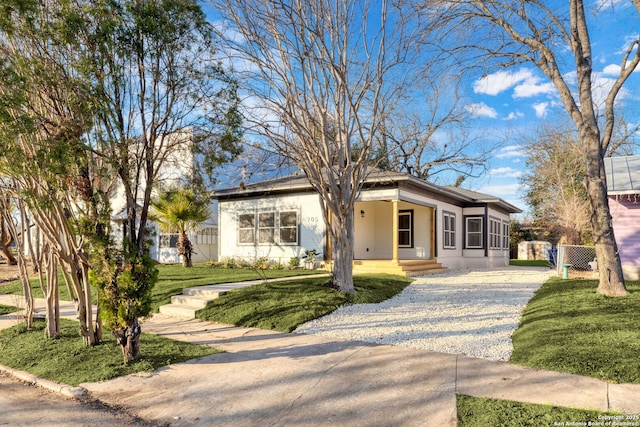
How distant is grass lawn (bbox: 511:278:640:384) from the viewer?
481cm

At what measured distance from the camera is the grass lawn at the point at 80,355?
5332mm

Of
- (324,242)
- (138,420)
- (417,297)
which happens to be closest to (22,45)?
(138,420)

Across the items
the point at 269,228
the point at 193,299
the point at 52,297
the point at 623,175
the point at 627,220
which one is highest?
the point at 623,175

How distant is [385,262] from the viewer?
49.3 feet

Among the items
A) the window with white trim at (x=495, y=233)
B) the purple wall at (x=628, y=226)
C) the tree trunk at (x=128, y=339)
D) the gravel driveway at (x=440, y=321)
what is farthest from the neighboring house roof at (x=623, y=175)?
the tree trunk at (x=128, y=339)

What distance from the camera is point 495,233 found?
22047 millimetres

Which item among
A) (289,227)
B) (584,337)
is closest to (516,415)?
(584,337)

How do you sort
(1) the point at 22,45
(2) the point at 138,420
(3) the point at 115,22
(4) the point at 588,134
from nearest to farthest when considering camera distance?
(2) the point at 138,420 < (3) the point at 115,22 < (1) the point at 22,45 < (4) the point at 588,134

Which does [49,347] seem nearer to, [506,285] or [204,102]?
[204,102]

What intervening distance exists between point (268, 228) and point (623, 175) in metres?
12.1

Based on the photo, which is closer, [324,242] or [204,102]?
[204,102]

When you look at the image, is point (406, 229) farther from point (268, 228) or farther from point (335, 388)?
point (335, 388)

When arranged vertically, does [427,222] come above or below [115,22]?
below

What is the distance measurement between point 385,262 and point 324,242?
8.01 feet
